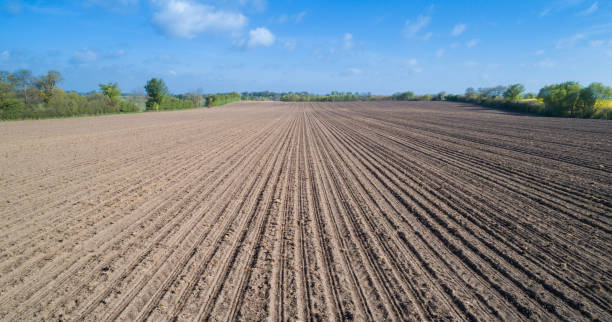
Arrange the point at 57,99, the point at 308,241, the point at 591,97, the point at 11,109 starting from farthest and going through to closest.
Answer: the point at 57,99 → the point at 11,109 → the point at 591,97 → the point at 308,241

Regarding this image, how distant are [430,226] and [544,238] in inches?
75.0

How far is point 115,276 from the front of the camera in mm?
A: 3637

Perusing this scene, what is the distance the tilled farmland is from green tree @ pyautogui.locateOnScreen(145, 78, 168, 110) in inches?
1866

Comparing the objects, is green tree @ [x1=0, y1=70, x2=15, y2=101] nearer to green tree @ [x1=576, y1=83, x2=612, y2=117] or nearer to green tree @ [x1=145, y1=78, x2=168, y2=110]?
green tree @ [x1=145, y1=78, x2=168, y2=110]

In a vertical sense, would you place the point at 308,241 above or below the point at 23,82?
below

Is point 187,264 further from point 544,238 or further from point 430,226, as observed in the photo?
point 544,238

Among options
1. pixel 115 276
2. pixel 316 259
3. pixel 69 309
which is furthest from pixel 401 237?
pixel 69 309

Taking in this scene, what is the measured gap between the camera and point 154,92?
50.4 meters

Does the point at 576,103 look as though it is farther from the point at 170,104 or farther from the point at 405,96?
the point at 170,104

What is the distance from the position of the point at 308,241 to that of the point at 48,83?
183 ft

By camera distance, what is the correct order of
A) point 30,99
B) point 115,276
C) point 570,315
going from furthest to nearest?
point 30,99
point 115,276
point 570,315

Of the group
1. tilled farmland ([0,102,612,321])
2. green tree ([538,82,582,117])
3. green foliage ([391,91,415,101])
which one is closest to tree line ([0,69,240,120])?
tilled farmland ([0,102,612,321])

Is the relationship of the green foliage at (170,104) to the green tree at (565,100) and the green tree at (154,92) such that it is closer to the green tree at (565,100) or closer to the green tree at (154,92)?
the green tree at (154,92)

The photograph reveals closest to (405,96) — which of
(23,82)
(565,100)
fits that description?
(565,100)
